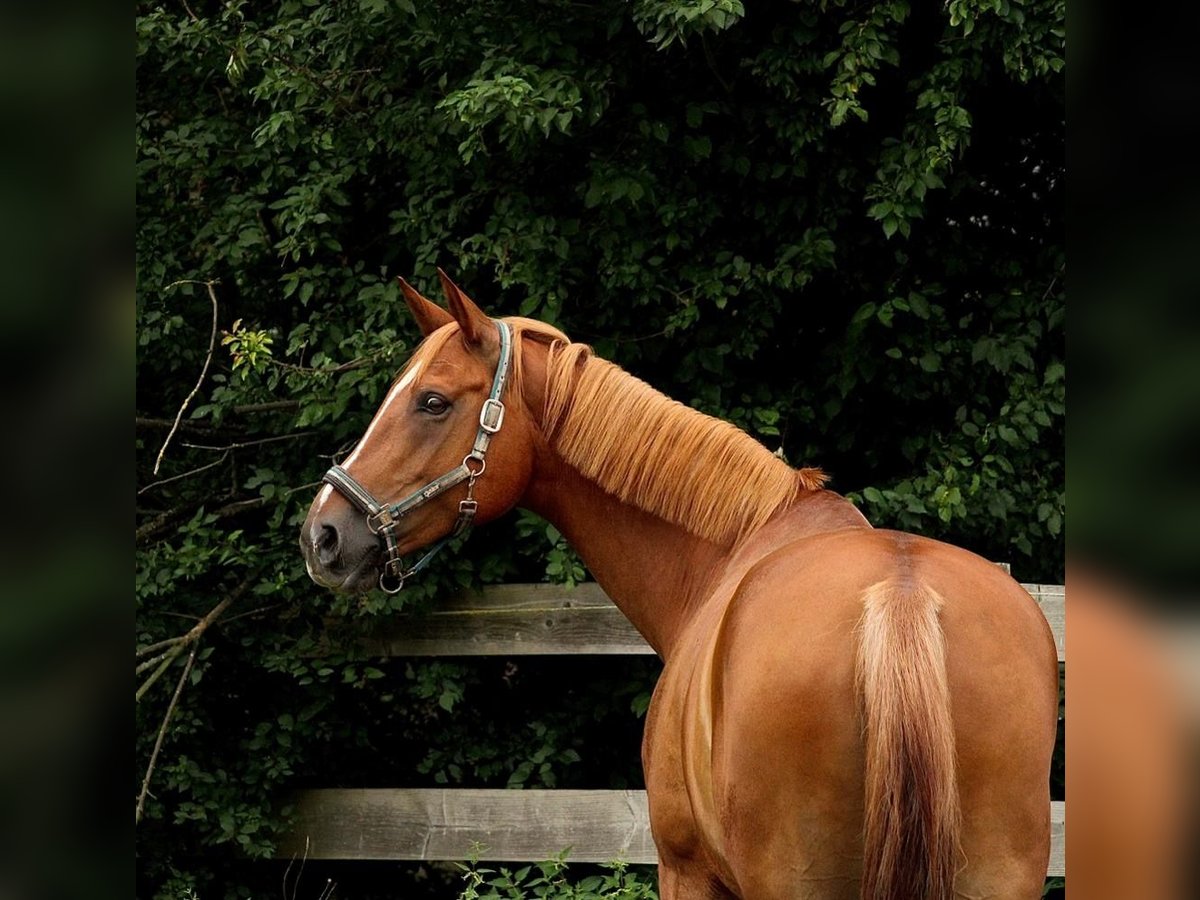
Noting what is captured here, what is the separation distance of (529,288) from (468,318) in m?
2.04

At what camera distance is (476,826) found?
4.98 m

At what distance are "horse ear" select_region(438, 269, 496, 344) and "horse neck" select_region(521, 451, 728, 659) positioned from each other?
36 cm

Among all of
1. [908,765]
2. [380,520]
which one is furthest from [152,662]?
[908,765]

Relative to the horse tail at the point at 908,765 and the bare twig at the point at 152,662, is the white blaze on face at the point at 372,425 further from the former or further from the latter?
the bare twig at the point at 152,662

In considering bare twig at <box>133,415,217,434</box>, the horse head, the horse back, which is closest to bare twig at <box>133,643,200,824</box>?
bare twig at <box>133,415,217,434</box>

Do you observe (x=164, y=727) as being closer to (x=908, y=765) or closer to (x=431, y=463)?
(x=431, y=463)

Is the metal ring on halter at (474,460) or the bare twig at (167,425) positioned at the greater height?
the metal ring on halter at (474,460)

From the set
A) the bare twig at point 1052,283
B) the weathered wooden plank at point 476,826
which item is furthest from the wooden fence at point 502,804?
the bare twig at point 1052,283

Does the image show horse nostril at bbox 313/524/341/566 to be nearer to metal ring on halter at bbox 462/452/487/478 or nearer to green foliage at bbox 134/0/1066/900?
metal ring on halter at bbox 462/452/487/478

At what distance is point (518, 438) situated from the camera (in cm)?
320

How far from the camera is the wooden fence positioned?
190 inches

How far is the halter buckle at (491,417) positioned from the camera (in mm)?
3154
